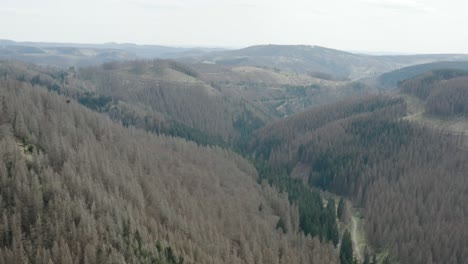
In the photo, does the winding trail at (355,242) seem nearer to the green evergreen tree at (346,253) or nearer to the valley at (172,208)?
the valley at (172,208)

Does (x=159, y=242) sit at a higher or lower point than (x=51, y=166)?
lower

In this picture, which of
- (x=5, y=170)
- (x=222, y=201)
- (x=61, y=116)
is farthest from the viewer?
(x=61, y=116)

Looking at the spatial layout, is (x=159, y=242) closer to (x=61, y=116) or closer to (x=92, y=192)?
(x=92, y=192)

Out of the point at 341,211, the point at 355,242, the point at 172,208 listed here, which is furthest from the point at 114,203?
the point at 341,211

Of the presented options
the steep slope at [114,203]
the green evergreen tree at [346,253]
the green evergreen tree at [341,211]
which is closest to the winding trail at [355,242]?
the green evergreen tree at [341,211]

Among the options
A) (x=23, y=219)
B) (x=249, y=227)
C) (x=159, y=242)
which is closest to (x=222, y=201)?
(x=249, y=227)

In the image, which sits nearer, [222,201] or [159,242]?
[159,242]

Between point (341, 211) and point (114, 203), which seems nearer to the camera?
point (114, 203)

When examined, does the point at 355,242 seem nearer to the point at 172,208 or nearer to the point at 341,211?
the point at 341,211
